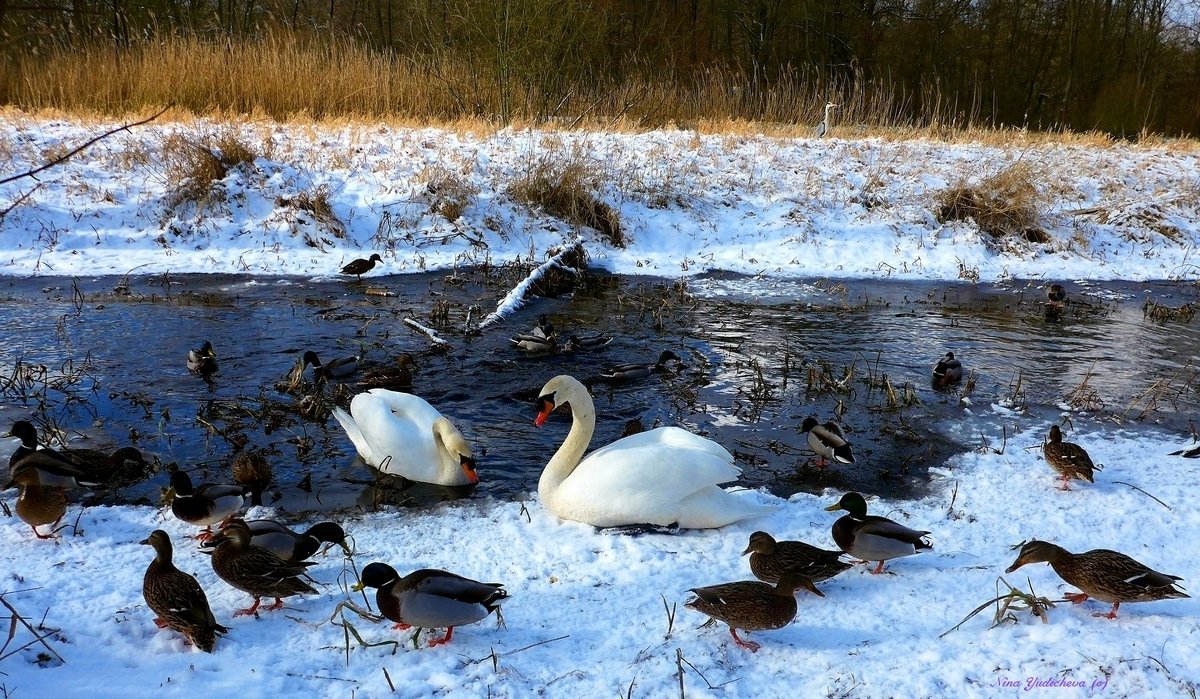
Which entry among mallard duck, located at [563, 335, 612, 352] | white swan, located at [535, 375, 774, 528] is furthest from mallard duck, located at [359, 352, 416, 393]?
white swan, located at [535, 375, 774, 528]

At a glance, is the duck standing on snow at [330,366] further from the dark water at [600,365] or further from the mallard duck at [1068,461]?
the mallard duck at [1068,461]

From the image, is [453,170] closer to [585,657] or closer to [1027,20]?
[585,657]

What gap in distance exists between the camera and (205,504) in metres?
3.89

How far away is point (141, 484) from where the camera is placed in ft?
14.9

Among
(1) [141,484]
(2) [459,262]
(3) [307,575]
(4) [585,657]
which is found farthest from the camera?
(2) [459,262]

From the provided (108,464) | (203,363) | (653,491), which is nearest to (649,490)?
(653,491)

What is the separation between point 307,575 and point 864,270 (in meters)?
9.85

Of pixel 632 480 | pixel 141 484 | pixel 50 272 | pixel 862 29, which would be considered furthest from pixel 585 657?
pixel 862 29

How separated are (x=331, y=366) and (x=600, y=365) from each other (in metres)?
2.26

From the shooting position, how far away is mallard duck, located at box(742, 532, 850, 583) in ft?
11.6

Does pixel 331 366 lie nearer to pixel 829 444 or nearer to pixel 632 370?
pixel 632 370

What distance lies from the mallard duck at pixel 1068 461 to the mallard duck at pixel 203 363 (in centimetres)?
585

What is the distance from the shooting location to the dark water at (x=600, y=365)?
5.15m

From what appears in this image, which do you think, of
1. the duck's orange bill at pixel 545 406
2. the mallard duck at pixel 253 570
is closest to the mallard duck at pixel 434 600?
the mallard duck at pixel 253 570
